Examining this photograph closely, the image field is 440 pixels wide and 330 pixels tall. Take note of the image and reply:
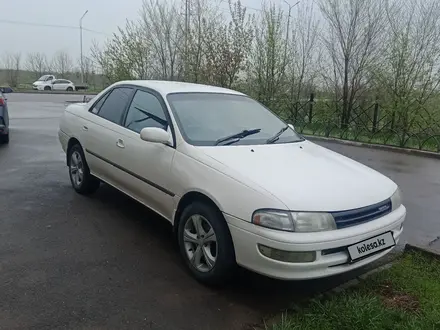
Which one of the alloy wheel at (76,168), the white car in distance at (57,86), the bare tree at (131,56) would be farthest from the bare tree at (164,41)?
the white car in distance at (57,86)

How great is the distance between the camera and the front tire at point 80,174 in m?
5.14

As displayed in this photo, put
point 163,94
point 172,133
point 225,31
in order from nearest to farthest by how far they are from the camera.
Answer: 1. point 172,133
2. point 163,94
3. point 225,31

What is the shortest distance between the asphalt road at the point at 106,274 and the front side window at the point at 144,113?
1092 millimetres

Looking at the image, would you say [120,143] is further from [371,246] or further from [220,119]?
[371,246]

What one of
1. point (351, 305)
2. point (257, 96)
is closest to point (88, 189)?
point (351, 305)

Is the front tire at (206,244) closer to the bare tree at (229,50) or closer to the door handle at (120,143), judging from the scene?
the door handle at (120,143)

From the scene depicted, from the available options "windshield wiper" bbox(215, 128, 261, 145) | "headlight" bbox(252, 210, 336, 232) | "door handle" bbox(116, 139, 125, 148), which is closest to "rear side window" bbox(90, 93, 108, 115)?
"door handle" bbox(116, 139, 125, 148)

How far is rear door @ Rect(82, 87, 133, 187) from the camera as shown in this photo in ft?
14.4

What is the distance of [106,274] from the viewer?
3299 millimetres

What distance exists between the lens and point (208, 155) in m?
3.33

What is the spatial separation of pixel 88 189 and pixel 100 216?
0.81m

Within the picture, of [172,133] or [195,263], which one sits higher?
[172,133]

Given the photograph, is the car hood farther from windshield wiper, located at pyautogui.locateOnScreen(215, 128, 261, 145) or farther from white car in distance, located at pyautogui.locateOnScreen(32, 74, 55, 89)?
white car in distance, located at pyautogui.locateOnScreen(32, 74, 55, 89)

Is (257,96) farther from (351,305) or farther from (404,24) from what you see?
(351,305)
